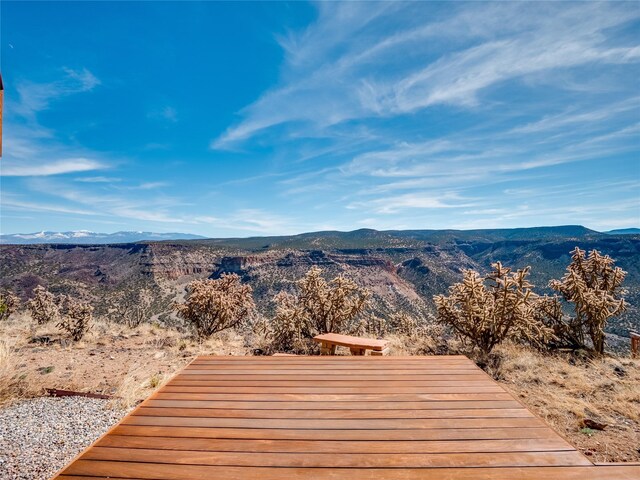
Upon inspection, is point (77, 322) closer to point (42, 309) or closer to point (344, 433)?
point (42, 309)

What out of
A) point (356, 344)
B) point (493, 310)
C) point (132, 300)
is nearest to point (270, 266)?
point (132, 300)

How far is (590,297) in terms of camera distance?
789cm

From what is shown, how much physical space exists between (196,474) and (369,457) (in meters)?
1.09

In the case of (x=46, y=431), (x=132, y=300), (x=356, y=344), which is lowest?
(x=132, y=300)

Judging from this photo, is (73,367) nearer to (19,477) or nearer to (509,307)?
(19,477)

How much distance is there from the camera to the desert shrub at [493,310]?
7352 millimetres

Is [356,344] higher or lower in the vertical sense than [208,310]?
higher

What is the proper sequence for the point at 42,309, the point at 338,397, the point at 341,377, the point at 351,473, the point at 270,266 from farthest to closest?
the point at 270,266
the point at 42,309
the point at 341,377
the point at 338,397
the point at 351,473

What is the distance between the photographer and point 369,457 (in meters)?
2.30

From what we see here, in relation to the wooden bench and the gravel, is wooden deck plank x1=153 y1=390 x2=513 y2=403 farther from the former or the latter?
the wooden bench

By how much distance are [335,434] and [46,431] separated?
12.2 feet

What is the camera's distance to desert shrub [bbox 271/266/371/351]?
902 centimetres

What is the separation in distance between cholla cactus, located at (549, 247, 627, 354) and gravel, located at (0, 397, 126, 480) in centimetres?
931

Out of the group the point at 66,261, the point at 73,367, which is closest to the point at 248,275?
the point at 66,261
